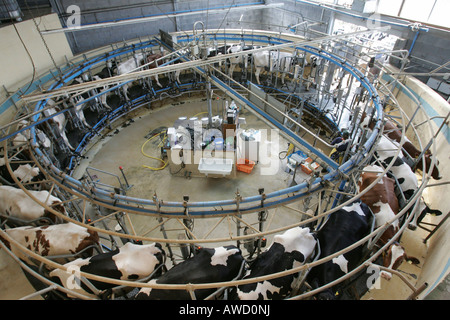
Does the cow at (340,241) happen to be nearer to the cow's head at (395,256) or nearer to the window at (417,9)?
the cow's head at (395,256)

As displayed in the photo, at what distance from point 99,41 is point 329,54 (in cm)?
1203

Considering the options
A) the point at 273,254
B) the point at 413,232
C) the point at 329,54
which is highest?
the point at 329,54

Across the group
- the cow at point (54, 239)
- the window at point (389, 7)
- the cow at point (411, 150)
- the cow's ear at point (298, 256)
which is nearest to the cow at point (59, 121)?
the cow at point (54, 239)

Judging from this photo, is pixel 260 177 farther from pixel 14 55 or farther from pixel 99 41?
pixel 99 41

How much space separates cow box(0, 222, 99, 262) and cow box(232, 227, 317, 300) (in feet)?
11.5

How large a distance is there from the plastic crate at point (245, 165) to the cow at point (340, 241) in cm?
441

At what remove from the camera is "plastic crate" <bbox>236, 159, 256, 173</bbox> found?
33.1ft

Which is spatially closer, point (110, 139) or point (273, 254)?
point (273, 254)

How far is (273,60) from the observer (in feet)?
45.4

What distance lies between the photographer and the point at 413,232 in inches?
250

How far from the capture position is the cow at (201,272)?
4.80 m

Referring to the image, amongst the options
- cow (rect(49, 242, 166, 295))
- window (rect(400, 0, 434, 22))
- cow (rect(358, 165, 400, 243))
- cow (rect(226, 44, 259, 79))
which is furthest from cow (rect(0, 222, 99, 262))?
window (rect(400, 0, 434, 22))

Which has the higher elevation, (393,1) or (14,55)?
(393,1)
